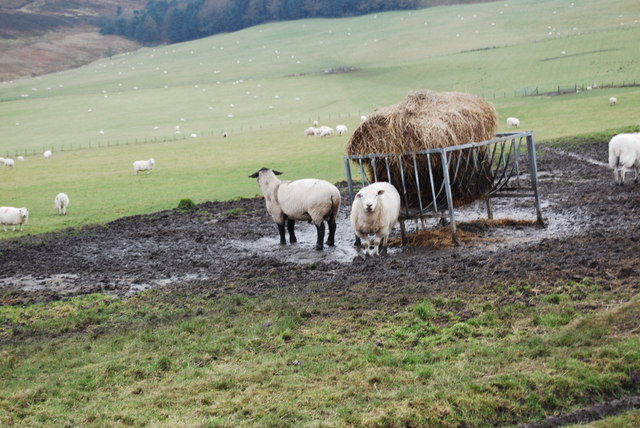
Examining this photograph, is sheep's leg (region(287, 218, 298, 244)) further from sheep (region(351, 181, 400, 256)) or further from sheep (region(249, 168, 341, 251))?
sheep (region(351, 181, 400, 256))

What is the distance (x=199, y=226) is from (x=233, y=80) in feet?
363

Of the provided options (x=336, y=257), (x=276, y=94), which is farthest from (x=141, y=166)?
(x=276, y=94)

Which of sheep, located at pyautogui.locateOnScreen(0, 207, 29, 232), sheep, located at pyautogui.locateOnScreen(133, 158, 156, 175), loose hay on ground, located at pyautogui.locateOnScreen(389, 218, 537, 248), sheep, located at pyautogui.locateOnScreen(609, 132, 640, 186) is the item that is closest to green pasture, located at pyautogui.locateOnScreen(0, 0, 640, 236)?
sheep, located at pyautogui.locateOnScreen(133, 158, 156, 175)

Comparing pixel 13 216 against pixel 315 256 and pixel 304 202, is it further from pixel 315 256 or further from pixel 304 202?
pixel 315 256

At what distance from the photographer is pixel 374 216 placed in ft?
55.8

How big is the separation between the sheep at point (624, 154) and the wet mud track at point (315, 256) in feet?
2.00

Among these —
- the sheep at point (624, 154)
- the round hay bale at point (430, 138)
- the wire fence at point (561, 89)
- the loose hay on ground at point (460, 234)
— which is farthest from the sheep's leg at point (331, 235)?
the wire fence at point (561, 89)

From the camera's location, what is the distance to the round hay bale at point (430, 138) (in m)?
18.0

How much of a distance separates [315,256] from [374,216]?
2.46 metres

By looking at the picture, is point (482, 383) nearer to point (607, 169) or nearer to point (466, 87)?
point (607, 169)

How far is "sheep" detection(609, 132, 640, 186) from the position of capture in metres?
22.3

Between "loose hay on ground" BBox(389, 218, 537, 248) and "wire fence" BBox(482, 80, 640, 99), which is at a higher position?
"wire fence" BBox(482, 80, 640, 99)

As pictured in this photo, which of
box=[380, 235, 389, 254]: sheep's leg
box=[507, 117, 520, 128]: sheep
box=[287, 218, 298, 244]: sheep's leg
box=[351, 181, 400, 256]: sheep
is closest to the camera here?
box=[351, 181, 400, 256]: sheep

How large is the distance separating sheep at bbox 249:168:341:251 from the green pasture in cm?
1137
